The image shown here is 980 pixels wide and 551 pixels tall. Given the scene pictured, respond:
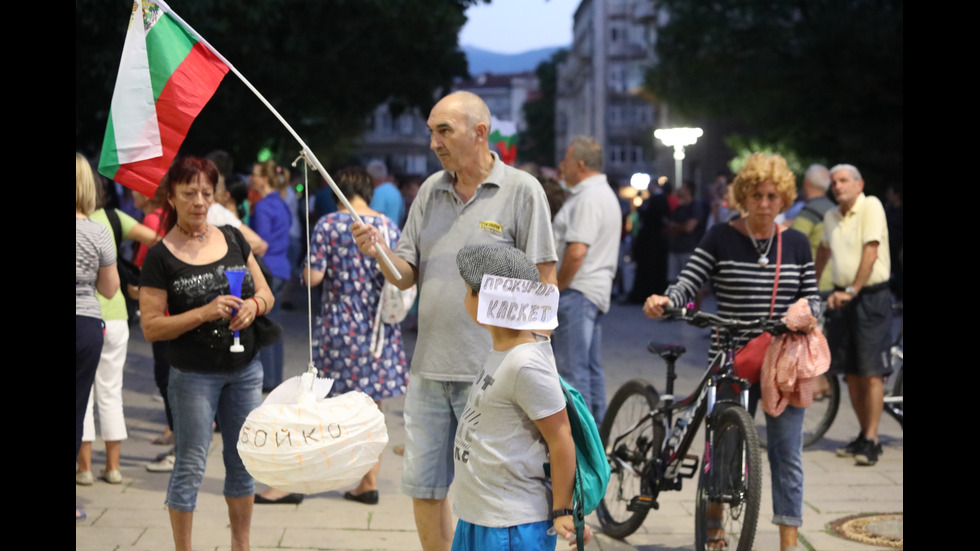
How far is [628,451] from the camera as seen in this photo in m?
6.06

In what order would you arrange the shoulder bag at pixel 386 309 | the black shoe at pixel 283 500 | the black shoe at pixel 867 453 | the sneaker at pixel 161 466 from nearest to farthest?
1. the black shoe at pixel 283 500
2. the shoulder bag at pixel 386 309
3. the sneaker at pixel 161 466
4. the black shoe at pixel 867 453

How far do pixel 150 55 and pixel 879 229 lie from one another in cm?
509

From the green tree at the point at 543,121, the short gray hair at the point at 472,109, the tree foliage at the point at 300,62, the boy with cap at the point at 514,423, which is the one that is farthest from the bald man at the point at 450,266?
the green tree at the point at 543,121

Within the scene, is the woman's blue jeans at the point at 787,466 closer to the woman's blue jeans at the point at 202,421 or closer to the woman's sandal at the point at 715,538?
the woman's sandal at the point at 715,538

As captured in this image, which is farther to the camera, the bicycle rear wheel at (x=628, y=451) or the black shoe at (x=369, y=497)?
the black shoe at (x=369, y=497)

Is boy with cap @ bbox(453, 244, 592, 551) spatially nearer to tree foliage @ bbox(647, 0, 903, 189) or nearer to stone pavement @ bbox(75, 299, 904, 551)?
stone pavement @ bbox(75, 299, 904, 551)

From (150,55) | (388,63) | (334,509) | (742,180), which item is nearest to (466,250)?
(150,55)

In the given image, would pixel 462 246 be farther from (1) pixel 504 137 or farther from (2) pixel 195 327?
(1) pixel 504 137

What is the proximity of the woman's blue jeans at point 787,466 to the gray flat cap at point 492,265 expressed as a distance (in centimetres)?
210

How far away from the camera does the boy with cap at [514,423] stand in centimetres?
365

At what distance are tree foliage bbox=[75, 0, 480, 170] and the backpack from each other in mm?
14408

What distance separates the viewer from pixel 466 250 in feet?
12.5

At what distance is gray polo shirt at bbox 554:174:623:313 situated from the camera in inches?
299
